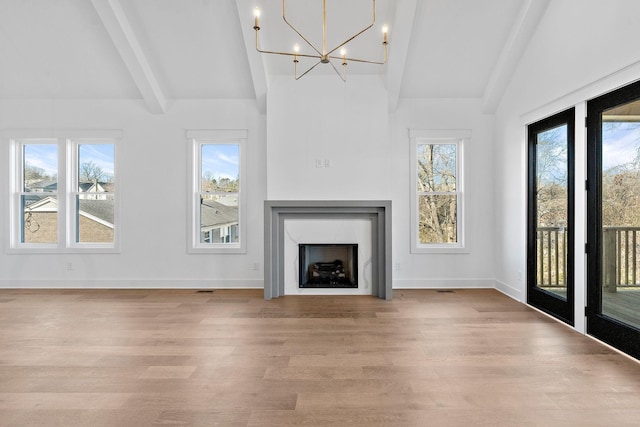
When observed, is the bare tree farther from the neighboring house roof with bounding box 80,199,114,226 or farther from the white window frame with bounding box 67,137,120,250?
the neighboring house roof with bounding box 80,199,114,226

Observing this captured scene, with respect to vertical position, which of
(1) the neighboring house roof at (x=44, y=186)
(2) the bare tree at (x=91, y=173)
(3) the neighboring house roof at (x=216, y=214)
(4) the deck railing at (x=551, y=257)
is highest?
(2) the bare tree at (x=91, y=173)

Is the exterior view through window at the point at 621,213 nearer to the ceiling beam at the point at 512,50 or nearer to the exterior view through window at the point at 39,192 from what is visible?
the ceiling beam at the point at 512,50

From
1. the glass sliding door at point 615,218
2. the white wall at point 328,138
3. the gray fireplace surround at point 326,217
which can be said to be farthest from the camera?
the white wall at point 328,138

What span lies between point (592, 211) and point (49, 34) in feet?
20.2

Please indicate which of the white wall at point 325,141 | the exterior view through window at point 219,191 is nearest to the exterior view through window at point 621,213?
the white wall at point 325,141

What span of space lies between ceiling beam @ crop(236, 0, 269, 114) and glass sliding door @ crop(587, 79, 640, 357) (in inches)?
137

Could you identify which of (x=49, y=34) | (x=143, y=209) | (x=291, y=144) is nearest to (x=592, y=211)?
(x=291, y=144)

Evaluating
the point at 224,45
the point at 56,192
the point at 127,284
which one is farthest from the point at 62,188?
the point at 224,45

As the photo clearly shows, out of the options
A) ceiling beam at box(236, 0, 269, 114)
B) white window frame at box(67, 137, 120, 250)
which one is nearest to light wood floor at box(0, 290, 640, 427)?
white window frame at box(67, 137, 120, 250)

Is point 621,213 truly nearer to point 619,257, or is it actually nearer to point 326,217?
point 619,257

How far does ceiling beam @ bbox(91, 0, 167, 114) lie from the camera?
4.03 m

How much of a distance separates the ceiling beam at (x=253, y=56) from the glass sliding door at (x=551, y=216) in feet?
10.9

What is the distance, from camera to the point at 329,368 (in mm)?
2658

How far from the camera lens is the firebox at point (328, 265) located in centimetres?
498
